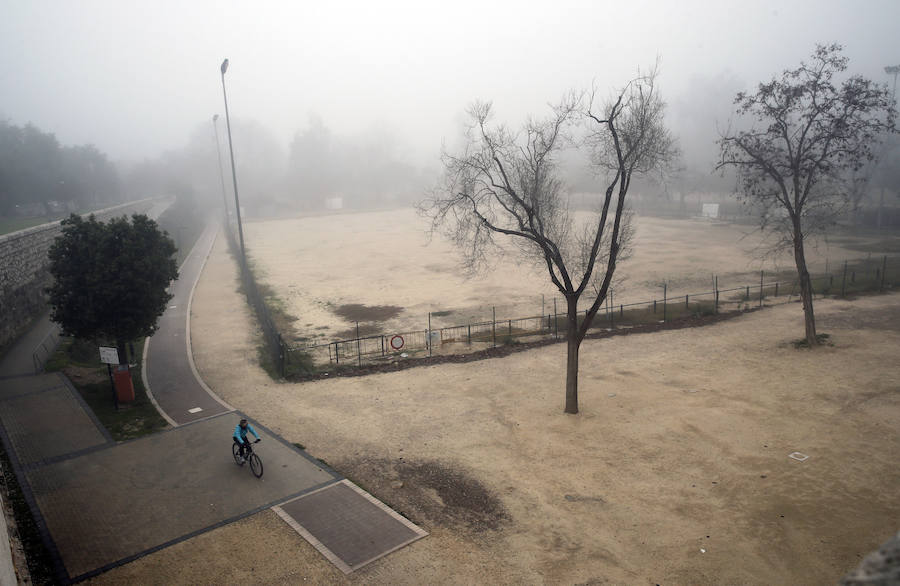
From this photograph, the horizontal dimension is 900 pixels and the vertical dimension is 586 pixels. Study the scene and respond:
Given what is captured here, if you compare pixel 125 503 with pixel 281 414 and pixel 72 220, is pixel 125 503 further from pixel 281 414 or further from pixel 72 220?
pixel 72 220

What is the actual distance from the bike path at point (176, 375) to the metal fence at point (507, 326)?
313cm

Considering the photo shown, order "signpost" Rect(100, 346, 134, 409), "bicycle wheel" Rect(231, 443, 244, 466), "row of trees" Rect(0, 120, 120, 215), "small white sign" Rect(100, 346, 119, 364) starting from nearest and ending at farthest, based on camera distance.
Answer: "bicycle wheel" Rect(231, 443, 244, 466) < "small white sign" Rect(100, 346, 119, 364) < "signpost" Rect(100, 346, 134, 409) < "row of trees" Rect(0, 120, 120, 215)

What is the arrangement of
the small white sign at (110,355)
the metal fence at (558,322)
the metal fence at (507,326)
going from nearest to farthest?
the small white sign at (110,355), the metal fence at (507,326), the metal fence at (558,322)

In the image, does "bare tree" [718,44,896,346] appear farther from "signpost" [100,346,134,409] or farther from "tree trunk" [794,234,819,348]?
"signpost" [100,346,134,409]

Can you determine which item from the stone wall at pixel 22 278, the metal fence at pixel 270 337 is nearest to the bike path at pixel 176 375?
the metal fence at pixel 270 337

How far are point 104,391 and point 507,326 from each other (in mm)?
17615

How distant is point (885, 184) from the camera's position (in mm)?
68188

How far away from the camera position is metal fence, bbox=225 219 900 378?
23625 mm

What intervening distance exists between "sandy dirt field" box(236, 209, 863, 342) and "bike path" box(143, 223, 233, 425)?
5.71 meters

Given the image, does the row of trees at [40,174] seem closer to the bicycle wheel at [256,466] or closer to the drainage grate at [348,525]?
the bicycle wheel at [256,466]

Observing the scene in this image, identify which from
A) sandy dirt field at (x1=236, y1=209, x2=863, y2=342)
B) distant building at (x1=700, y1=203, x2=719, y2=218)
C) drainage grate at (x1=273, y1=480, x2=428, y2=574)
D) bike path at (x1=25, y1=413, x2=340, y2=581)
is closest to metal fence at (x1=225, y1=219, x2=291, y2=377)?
sandy dirt field at (x1=236, y1=209, x2=863, y2=342)

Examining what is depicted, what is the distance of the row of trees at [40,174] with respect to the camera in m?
60.3

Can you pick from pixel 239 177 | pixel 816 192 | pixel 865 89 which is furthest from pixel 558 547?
pixel 239 177

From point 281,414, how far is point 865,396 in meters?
18.6
